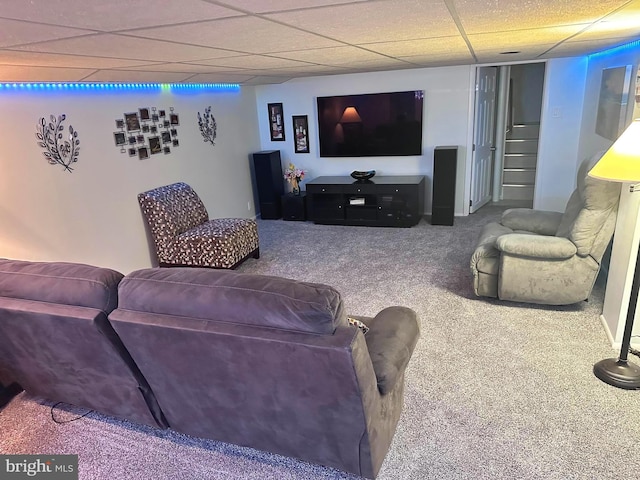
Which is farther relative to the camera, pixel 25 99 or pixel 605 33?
pixel 25 99

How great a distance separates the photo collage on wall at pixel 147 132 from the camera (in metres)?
3.94

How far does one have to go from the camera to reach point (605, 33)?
2.56 meters

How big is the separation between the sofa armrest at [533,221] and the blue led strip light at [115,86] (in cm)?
362

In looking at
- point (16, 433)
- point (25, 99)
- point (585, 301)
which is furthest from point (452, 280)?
point (25, 99)

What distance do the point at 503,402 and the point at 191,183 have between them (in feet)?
12.7

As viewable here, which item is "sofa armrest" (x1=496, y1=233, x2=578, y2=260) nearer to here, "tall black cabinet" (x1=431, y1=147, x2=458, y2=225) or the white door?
"tall black cabinet" (x1=431, y1=147, x2=458, y2=225)

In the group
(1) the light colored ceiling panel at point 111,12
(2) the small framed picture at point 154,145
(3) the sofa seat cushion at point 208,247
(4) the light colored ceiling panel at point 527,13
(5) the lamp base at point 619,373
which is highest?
(4) the light colored ceiling panel at point 527,13

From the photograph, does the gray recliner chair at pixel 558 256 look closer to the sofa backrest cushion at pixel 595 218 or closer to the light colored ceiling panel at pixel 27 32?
the sofa backrest cushion at pixel 595 218

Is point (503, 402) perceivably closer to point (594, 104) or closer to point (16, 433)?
point (16, 433)

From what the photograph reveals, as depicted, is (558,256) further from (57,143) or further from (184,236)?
(57,143)

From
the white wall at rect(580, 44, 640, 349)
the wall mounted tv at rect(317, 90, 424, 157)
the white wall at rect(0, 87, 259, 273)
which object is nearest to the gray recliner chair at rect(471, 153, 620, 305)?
the white wall at rect(580, 44, 640, 349)

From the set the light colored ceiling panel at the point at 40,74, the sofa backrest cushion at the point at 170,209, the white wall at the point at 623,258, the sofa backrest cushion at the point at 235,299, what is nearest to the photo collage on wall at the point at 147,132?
the sofa backrest cushion at the point at 170,209

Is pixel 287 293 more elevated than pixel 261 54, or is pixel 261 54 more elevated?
pixel 261 54

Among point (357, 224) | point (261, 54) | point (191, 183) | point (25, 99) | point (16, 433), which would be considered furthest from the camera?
point (357, 224)
